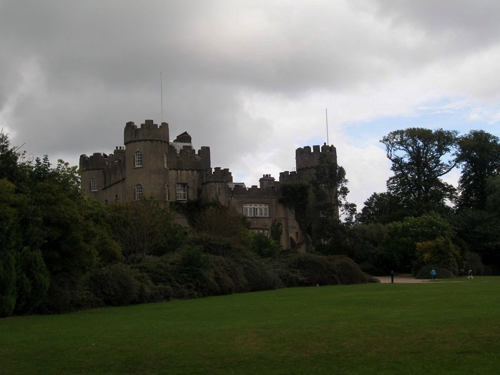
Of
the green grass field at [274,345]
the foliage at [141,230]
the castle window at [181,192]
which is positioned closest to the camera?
the green grass field at [274,345]

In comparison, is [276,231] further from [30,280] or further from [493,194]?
[30,280]

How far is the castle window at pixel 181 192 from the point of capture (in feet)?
201

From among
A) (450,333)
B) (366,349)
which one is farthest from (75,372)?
(450,333)

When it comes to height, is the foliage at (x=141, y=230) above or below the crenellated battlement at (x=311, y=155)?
below

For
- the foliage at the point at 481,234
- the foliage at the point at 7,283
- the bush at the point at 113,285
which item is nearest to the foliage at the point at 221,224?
the bush at the point at 113,285

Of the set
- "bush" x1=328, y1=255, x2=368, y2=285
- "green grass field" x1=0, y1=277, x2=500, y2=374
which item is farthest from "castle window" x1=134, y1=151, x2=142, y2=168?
"green grass field" x1=0, y1=277, x2=500, y2=374

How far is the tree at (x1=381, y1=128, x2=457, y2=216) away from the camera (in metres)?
72.6

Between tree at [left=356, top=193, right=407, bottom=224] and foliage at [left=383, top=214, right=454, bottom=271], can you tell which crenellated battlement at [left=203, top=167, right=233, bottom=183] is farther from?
tree at [left=356, top=193, right=407, bottom=224]

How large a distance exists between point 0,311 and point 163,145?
3963cm

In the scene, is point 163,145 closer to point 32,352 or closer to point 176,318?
point 176,318

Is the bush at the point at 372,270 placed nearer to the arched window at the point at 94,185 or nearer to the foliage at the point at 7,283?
the arched window at the point at 94,185

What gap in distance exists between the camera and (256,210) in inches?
2611

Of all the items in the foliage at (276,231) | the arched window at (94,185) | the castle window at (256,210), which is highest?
the arched window at (94,185)

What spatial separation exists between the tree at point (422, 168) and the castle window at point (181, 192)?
26.5 metres
